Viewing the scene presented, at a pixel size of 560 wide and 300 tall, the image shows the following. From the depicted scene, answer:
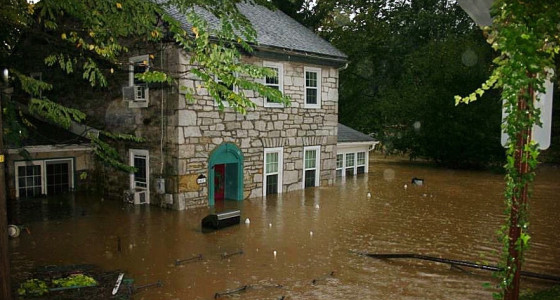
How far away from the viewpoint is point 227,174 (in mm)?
17188

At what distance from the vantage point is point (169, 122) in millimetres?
15156

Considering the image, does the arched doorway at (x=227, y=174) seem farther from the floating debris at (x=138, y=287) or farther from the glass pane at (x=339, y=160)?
the glass pane at (x=339, y=160)

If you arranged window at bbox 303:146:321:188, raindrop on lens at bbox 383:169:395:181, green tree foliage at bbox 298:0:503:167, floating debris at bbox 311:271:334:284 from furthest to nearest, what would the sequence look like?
green tree foliage at bbox 298:0:503:167 → raindrop on lens at bbox 383:169:395:181 → window at bbox 303:146:321:188 → floating debris at bbox 311:271:334:284

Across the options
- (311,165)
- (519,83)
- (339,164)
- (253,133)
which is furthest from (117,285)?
(339,164)

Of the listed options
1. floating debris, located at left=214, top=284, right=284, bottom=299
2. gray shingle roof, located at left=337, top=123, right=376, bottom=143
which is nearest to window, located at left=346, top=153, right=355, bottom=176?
gray shingle roof, located at left=337, top=123, right=376, bottom=143

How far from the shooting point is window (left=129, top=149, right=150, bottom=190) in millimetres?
15984

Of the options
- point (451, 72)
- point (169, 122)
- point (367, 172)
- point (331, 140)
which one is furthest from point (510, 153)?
point (451, 72)

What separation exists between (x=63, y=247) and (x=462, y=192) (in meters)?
15.7

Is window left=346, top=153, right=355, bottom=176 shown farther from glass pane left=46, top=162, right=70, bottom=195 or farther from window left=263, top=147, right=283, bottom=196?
glass pane left=46, top=162, right=70, bottom=195

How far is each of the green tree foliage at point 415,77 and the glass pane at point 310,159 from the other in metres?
10.9

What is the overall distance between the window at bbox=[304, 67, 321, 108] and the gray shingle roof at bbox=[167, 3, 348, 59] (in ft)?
2.89

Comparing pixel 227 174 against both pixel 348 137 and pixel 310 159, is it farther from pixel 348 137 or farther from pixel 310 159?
pixel 348 137

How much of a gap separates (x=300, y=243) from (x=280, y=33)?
10.4m

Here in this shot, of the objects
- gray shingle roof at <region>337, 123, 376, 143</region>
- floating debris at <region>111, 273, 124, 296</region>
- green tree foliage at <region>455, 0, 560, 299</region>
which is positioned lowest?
floating debris at <region>111, 273, 124, 296</region>
